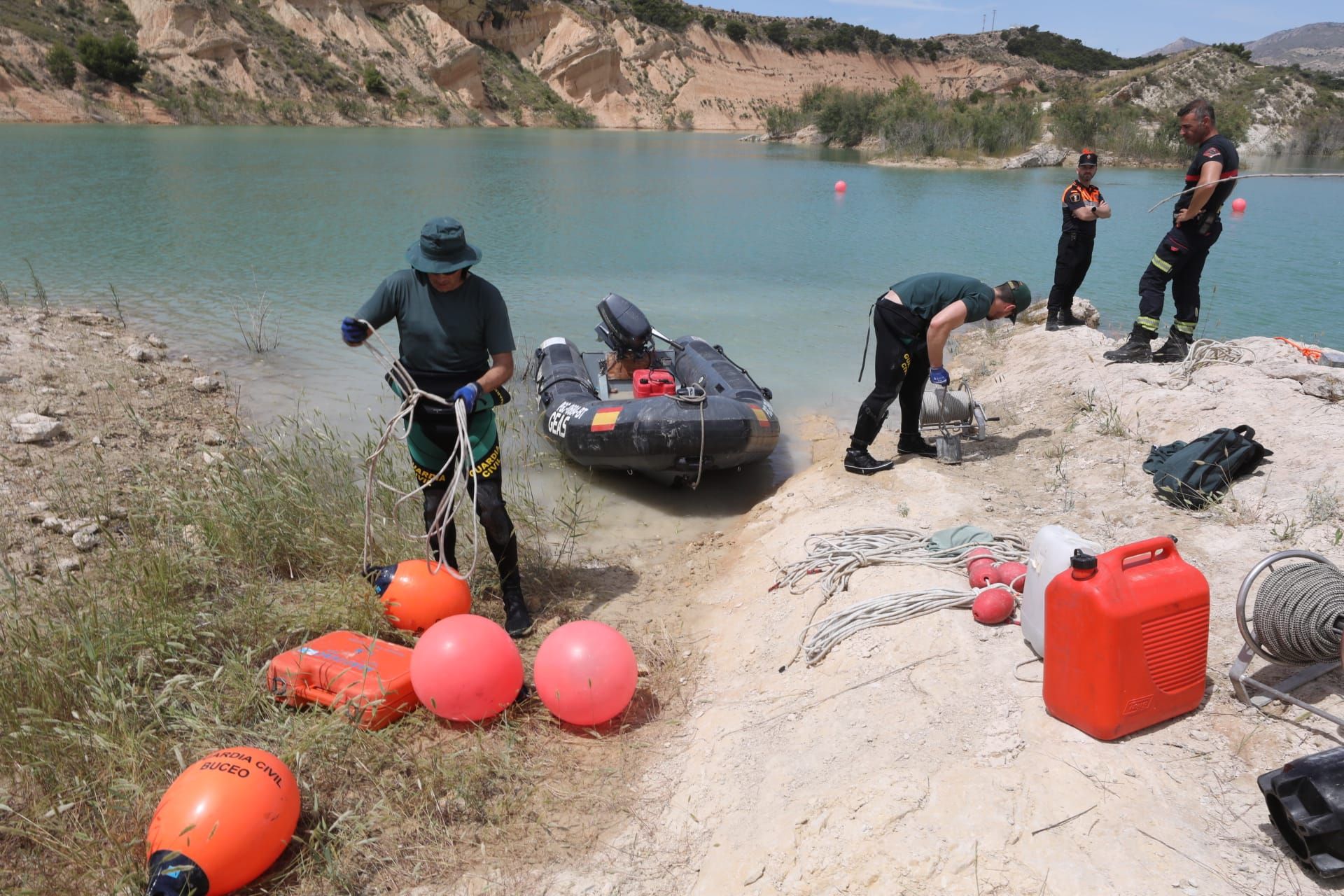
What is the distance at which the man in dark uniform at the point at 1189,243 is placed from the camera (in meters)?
6.18

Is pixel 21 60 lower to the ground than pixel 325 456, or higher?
higher

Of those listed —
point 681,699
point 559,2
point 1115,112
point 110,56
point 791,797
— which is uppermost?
point 559,2

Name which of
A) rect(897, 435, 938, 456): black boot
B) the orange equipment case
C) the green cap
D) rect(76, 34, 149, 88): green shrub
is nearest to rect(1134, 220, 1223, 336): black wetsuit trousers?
the green cap

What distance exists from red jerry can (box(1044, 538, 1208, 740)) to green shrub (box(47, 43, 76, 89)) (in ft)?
139

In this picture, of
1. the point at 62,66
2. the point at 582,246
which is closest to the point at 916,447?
the point at 582,246

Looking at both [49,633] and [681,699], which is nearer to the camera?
[49,633]

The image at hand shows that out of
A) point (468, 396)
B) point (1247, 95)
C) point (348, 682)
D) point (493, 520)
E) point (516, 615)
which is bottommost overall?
point (516, 615)

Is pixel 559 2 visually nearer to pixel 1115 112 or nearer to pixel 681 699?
pixel 1115 112

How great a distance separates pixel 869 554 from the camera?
13.0 feet

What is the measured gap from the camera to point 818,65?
71062mm

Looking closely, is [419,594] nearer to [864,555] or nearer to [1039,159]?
[864,555]

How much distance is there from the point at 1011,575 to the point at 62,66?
138 ft

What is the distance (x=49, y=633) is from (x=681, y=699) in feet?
7.58

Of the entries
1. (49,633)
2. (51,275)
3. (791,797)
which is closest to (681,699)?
(791,797)
